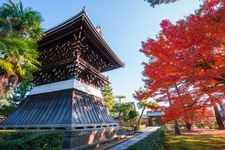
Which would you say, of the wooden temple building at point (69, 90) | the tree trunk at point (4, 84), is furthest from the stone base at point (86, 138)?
the tree trunk at point (4, 84)

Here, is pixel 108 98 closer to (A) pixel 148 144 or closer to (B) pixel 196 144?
(B) pixel 196 144

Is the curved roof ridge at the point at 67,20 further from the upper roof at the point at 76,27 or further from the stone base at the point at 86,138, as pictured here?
the stone base at the point at 86,138

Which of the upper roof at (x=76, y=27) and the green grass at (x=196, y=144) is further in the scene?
the upper roof at (x=76, y=27)

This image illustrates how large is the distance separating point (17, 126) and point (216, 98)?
1227 cm

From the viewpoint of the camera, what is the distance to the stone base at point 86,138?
829 centimetres

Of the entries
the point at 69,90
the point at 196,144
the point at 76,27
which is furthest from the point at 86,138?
the point at 76,27

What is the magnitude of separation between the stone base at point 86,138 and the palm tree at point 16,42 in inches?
167

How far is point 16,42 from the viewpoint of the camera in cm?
699

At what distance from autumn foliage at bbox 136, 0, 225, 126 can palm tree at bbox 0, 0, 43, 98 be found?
6222mm

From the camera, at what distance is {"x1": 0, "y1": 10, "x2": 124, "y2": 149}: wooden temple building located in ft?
31.3

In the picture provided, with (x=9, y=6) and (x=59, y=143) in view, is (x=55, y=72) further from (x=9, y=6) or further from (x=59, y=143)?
(x=59, y=143)

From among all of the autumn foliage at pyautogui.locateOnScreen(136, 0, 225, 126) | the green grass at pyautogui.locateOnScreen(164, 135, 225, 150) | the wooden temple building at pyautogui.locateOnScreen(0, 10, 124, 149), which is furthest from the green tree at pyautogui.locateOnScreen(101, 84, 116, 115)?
the autumn foliage at pyautogui.locateOnScreen(136, 0, 225, 126)

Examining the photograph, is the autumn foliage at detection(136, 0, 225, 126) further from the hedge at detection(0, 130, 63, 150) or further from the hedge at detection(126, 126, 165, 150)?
the hedge at detection(0, 130, 63, 150)

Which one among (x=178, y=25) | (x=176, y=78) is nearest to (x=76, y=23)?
(x=178, y=25)
